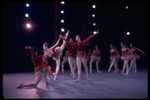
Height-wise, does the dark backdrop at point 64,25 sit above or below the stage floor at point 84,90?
above

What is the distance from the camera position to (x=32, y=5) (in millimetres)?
10508

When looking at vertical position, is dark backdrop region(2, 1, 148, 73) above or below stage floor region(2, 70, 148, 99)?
above

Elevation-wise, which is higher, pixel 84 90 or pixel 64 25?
pixel 64 25

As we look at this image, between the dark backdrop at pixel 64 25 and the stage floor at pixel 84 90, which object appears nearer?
the stage floor at pixel 84 90

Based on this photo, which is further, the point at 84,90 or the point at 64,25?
the point at 64,25

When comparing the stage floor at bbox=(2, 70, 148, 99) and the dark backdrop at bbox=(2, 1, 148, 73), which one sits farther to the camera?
the dark backdrop at bbox=(2, 1, 148, 73)

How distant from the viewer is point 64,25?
1099 centimetres

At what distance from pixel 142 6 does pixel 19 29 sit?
35.1 ft

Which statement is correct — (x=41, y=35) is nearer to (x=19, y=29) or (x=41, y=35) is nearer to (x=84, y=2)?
(x=19, y=29)

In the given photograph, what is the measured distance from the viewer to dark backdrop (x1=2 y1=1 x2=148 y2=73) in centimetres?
1037

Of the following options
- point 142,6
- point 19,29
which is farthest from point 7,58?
point 142,6

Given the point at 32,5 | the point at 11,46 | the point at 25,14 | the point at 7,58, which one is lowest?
the point at 7,58

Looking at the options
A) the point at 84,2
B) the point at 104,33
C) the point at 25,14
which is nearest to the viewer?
the point at 25,14

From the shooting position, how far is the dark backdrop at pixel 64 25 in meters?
10.4
